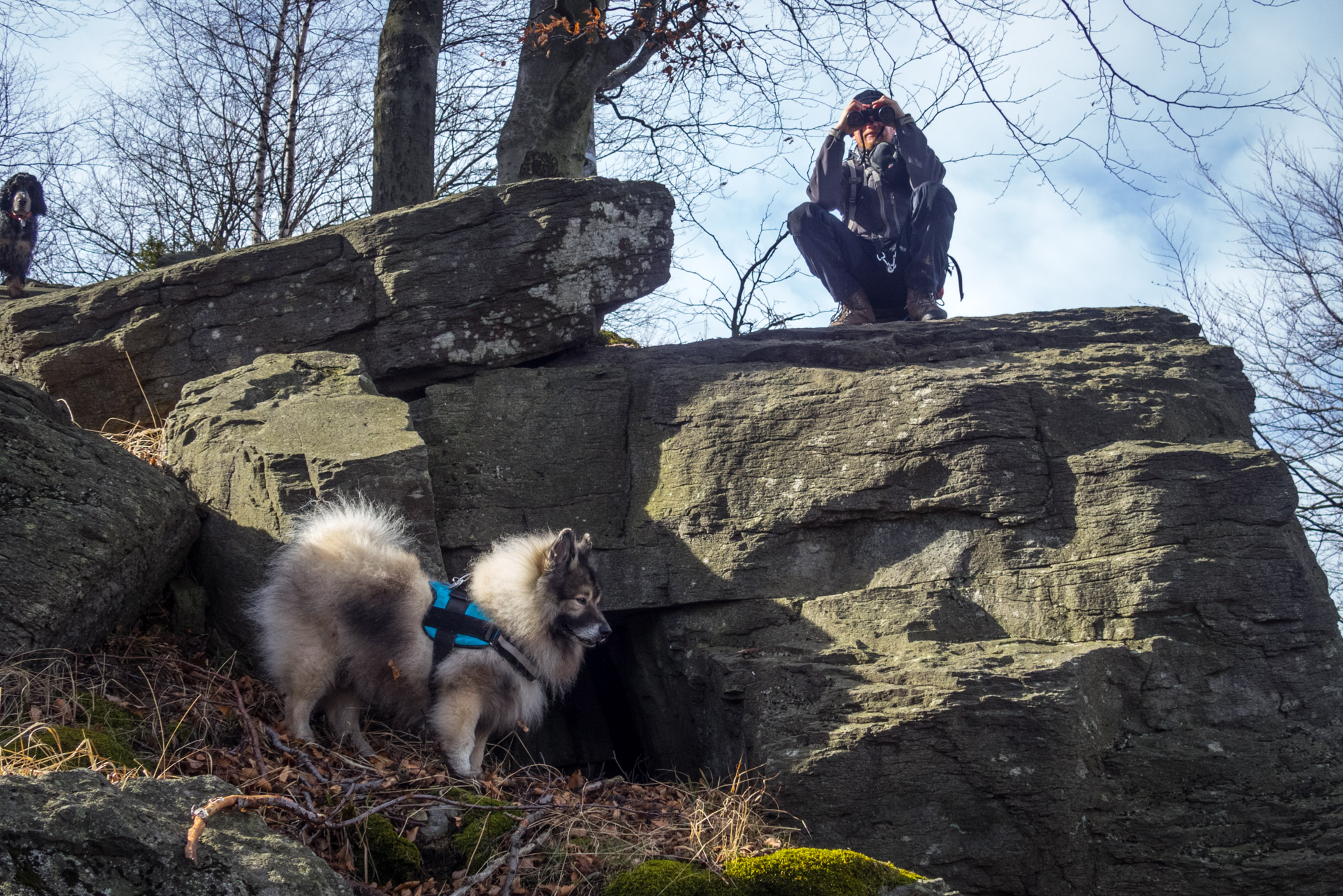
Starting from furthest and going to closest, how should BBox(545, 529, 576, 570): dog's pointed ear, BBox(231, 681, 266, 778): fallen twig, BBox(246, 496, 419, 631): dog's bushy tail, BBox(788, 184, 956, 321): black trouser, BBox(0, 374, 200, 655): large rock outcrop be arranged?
BBox(788, 184, 956, 321): black trouser
BBox(545, 529, 576, 570): dog's pointed ear
BBox(246, 496, 419, 631): dog's bushy tail
BBox(0, 374, 200, 655): large rock outcrop
BBox(231, 681, 266, 778): fallen twig

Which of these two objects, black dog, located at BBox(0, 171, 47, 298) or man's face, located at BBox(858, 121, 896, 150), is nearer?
man's face, located at BBox(858, 121, 896, 150)

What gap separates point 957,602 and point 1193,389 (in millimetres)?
2369

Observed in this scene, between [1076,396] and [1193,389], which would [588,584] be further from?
[1193,389]

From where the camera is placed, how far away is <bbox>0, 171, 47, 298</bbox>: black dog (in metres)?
9.21

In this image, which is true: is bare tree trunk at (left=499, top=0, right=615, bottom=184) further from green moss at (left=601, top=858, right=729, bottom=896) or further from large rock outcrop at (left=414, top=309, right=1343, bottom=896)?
green moss at (left=601, top=858, right=729, bottom=896)

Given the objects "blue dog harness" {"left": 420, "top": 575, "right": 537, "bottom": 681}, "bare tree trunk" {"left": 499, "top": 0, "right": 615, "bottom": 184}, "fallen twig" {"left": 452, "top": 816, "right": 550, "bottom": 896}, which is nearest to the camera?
"fallen twig" {"left": 452, "top": 816, "right": 550, "bottom": 896}

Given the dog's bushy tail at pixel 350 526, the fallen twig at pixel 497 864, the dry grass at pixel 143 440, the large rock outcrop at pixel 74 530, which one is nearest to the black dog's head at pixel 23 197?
the dry grass at pixel 143 440

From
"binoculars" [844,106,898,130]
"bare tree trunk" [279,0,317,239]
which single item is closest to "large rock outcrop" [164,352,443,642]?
"binoculars" [844,106,898,130]

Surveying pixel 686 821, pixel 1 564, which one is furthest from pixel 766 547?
pixel 1 564

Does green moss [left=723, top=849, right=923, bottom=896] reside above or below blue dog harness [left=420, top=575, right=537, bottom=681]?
below

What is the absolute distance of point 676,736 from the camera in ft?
19.3

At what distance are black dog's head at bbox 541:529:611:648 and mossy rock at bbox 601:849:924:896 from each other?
5.31 feet

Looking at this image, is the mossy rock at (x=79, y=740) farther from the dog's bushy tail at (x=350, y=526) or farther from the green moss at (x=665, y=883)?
the green moss at (x=665, y=883)

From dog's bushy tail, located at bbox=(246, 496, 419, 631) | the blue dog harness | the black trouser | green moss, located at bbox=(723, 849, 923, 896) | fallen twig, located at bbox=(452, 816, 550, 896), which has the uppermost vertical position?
the black trouser
